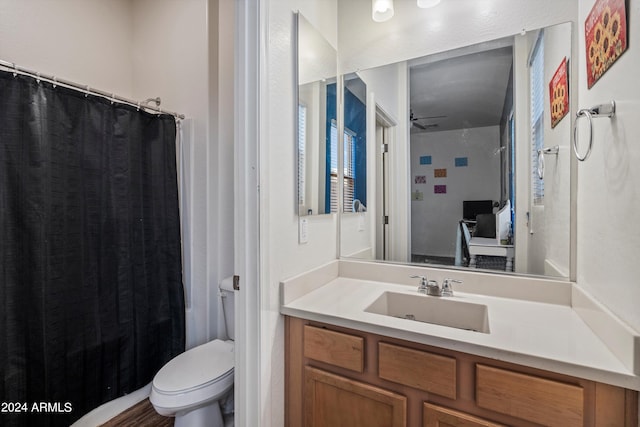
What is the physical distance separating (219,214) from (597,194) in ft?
6.00

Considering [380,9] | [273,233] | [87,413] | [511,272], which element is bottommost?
[87,413]

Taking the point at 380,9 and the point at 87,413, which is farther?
the point at 87,413

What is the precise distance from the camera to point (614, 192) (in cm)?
83

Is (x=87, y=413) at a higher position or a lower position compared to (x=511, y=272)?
lower

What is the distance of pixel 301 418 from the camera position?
46.2 inches

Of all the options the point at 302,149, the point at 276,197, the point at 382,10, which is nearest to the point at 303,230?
the point at 276,197

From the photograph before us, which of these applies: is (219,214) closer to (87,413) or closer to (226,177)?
(226,177)

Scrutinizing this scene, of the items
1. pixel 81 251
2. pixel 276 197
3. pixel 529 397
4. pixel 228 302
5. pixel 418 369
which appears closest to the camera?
pixel 529 397

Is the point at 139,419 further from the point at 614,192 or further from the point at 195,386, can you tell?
the point at 614,192

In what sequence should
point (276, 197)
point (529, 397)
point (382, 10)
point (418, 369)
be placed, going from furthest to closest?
point (382, 10) → point (276, 197) → point (418, 369) → point (529, 397)

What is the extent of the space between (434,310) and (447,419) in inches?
17.6

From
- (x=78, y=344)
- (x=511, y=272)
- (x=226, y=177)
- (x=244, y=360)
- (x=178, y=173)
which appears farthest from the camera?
(x=178, y=173)

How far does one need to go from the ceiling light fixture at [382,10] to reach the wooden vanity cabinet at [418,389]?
4.98 ft

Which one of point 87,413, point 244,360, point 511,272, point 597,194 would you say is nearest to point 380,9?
point 597,194
